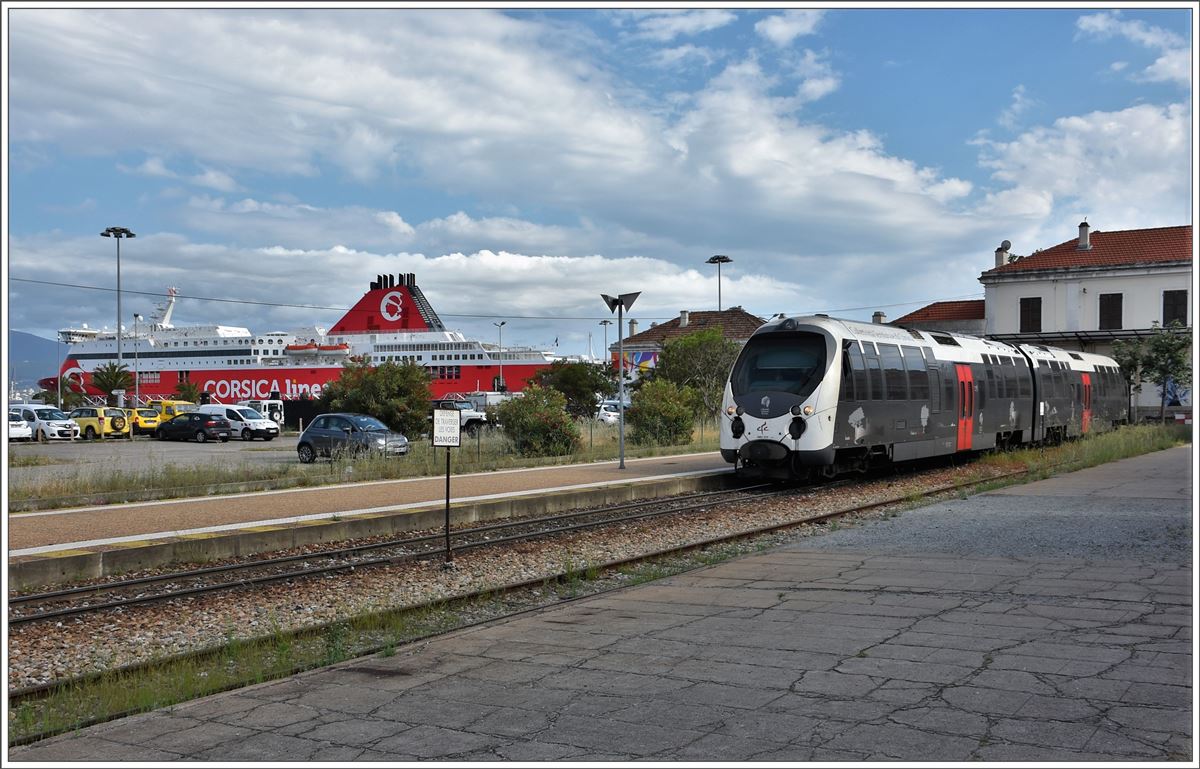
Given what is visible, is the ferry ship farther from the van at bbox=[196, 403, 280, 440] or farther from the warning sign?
the warning sign

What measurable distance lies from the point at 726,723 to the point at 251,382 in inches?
3503

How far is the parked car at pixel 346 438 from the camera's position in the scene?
2848 centimetres

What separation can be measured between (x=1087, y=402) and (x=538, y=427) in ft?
63.1

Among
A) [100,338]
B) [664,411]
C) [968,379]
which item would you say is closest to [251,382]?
[100,338]

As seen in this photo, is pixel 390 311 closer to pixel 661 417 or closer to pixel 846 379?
pixel 661 417

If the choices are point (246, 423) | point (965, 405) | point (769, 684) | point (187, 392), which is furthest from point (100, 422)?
point (769, 684)

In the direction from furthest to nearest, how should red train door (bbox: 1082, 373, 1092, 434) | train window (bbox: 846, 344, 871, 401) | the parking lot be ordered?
red train door (bbox: 1082, 373, 1092, 434), the parking lot, train window (bbox: 846, 344, 871, 401)

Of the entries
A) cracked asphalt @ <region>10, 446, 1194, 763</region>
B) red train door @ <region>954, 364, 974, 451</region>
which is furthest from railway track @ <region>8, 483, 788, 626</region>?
red train door @ <region>954, 364, 974, 451</region>

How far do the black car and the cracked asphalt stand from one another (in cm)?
3762

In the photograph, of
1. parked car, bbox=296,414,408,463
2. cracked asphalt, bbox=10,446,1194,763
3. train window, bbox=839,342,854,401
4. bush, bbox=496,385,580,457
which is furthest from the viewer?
bush, bbox=496,385,580,457

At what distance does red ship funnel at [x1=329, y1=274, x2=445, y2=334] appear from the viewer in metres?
94.0

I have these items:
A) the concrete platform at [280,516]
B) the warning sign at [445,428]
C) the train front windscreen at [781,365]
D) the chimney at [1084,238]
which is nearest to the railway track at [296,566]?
the concrete platform at [280,516]

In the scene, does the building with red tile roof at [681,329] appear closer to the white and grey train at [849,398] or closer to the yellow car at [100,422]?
the yellow car at [100,422]

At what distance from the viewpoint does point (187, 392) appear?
8888 centimetres
